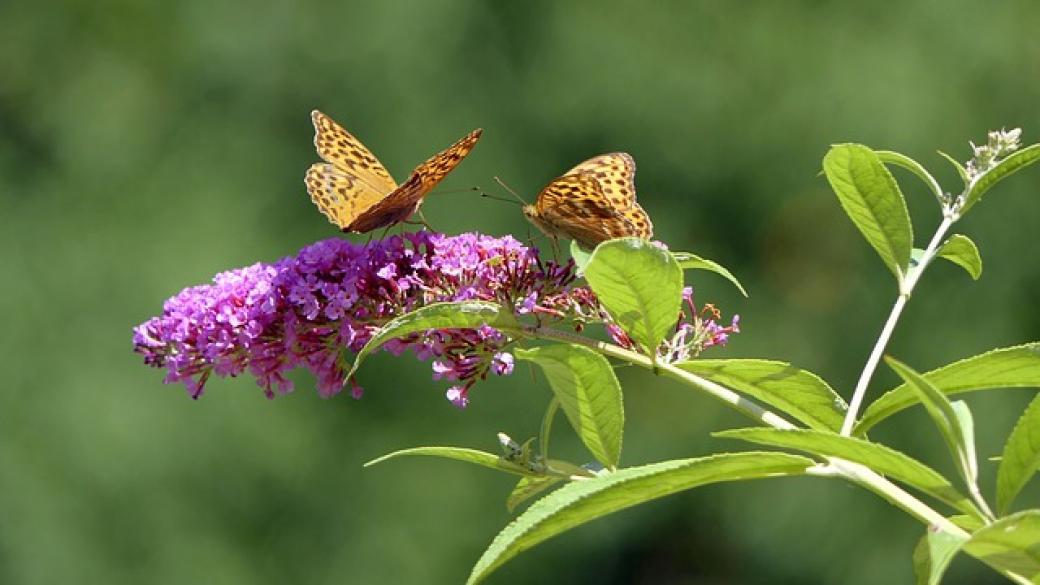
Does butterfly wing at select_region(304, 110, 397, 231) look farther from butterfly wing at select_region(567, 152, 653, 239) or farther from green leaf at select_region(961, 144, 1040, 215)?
green leaf at select_region(961, 144, 1040, 215)

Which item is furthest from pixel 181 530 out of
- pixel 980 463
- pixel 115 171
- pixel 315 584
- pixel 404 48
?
pixel 980 463

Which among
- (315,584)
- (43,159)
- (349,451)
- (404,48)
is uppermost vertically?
(404,48)

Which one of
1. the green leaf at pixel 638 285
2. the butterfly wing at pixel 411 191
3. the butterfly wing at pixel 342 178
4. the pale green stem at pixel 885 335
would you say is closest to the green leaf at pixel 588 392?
the green leaf at pixel 638 285

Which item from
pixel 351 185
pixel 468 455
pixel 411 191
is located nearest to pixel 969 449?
pixel 468 455

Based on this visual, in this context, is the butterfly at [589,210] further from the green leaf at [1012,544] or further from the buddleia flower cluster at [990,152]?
the green leaf at [1012,544]

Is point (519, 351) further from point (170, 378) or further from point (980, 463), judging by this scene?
point (980, 463)

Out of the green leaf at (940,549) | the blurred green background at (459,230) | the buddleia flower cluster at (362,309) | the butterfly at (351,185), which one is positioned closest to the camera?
the green leaf at (940,549)

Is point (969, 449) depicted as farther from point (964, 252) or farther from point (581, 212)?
point (581, 212)
